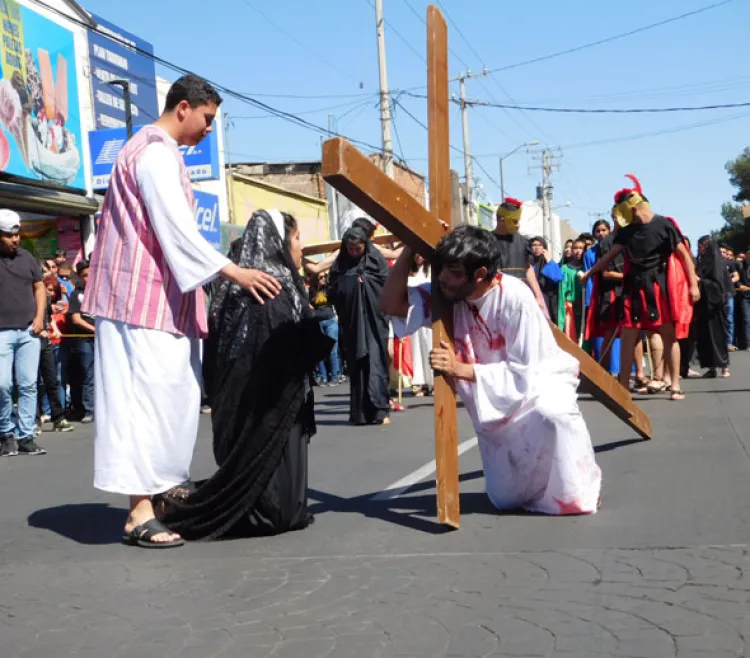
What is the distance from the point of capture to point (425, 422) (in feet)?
36.3

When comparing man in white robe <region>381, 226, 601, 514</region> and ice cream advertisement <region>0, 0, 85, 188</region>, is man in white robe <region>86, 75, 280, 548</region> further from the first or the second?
ice cream advertisement <region>0, 0, 85, 188</region>

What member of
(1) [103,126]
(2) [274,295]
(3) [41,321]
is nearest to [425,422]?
(3) [41,321]

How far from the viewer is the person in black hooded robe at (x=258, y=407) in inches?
220

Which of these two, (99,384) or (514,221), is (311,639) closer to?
(99,384)

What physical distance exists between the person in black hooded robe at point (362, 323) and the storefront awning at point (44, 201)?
30.8 ft

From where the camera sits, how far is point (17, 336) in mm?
10109

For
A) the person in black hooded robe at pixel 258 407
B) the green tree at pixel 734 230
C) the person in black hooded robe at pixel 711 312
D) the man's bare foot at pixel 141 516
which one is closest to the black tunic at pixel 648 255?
the person in black hooded robe at pixel 711 312

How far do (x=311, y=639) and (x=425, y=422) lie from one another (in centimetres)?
726

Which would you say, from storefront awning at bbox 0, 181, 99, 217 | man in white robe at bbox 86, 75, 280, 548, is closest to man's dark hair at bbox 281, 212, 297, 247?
man in white robe at bbox 86, 75, 280, 548

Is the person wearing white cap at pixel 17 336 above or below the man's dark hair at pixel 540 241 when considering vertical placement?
below

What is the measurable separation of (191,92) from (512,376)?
2.11 m

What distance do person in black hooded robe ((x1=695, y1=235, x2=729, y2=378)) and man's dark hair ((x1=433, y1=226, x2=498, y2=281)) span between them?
978 cm

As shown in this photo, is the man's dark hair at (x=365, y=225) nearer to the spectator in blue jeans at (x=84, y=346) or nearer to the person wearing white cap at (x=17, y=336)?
the person wearing white cap at (x=17, y=336)

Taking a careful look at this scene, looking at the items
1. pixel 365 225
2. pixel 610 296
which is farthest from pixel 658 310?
pixel 365 225
